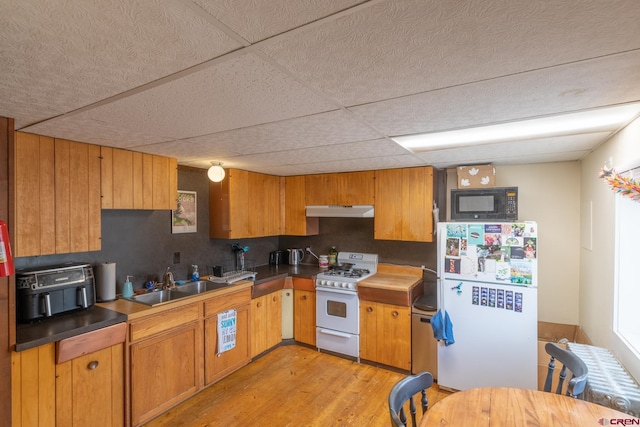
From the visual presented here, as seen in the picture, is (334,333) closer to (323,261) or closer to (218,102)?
(323,261)

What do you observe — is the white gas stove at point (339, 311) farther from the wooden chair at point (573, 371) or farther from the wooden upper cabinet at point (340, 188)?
the wooden chair at point (573, 371)

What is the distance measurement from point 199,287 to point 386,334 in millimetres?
2037

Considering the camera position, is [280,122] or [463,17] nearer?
[463,17]

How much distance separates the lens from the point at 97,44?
98 centimetres

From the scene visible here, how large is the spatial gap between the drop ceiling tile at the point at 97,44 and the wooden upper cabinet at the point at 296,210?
2.95m

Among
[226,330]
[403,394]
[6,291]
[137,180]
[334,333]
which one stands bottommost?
[334,333]

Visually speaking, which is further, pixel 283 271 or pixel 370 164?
pixel 283 271

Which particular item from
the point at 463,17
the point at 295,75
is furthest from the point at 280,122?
the point at 463,17

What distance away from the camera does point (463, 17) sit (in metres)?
0.85

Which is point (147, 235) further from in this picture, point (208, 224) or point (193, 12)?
point (193, 12)

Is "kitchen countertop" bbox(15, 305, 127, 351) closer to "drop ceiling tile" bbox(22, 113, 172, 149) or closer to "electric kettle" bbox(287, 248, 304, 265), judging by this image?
"drop ceiling tile" bbox(22, 113, 172, 149)

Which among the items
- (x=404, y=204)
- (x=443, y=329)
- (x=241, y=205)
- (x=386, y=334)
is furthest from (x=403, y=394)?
(x=241, y=205)

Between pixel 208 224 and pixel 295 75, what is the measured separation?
2.90 m

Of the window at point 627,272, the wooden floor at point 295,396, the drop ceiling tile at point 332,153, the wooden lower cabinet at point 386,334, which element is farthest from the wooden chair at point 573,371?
the drop ceiling tile at point 332,153
